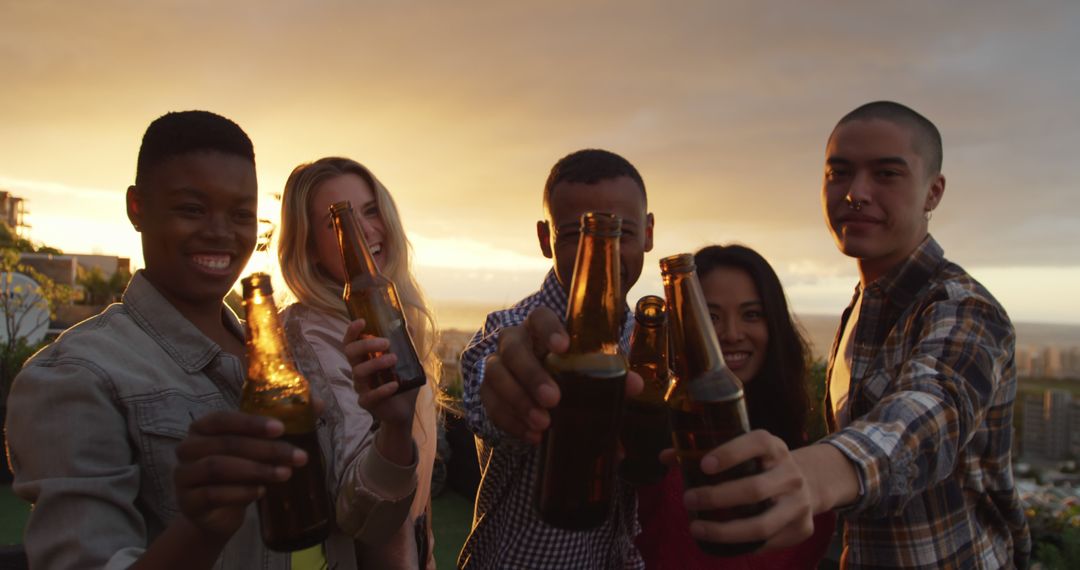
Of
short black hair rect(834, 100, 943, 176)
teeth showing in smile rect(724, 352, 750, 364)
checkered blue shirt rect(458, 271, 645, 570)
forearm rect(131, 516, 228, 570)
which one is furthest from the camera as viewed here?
teeth showing in smile rect(724, 352, 750, 364)

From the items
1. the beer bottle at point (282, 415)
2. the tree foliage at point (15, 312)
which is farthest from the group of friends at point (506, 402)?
the tree foliage at point (15, 312)

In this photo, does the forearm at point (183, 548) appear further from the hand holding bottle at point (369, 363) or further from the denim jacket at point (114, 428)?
the hand holding bottle at point (369, 363)

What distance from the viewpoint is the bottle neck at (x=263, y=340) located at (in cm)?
156

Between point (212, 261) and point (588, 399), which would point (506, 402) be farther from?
point (212, 261)

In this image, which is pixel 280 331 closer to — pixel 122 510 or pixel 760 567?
pixel 122 510

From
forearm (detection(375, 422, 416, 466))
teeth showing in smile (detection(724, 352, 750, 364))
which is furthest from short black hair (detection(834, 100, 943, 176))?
forearm (detection(375, 422, 416, 466))

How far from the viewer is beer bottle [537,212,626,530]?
1.40m

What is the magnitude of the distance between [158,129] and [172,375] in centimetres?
71

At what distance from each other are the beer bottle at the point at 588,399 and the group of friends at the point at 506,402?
0.25 ft

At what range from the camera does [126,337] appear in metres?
1.90

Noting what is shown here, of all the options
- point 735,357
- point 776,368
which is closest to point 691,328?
point 735,357

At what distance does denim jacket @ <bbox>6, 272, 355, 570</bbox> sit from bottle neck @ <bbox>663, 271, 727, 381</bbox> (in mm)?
1322

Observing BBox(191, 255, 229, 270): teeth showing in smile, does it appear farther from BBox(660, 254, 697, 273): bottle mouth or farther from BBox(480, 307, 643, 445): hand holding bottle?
BBox(660, 254, 697, 273): bottle mouth

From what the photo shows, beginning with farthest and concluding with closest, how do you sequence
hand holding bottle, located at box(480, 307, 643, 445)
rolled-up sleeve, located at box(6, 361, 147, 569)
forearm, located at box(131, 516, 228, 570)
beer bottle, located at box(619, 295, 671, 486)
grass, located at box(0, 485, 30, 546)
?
grass, located at box(0, 485, 30, 546) < beer bottle, located at box(619, 295, 671, 486) < rolled-up sleeve, located at box(6, 361, 147, 569) < forearm, located at box(131, 516, 228, 570) < hand holding bottle, located at box(480, 307, 643, 445)
